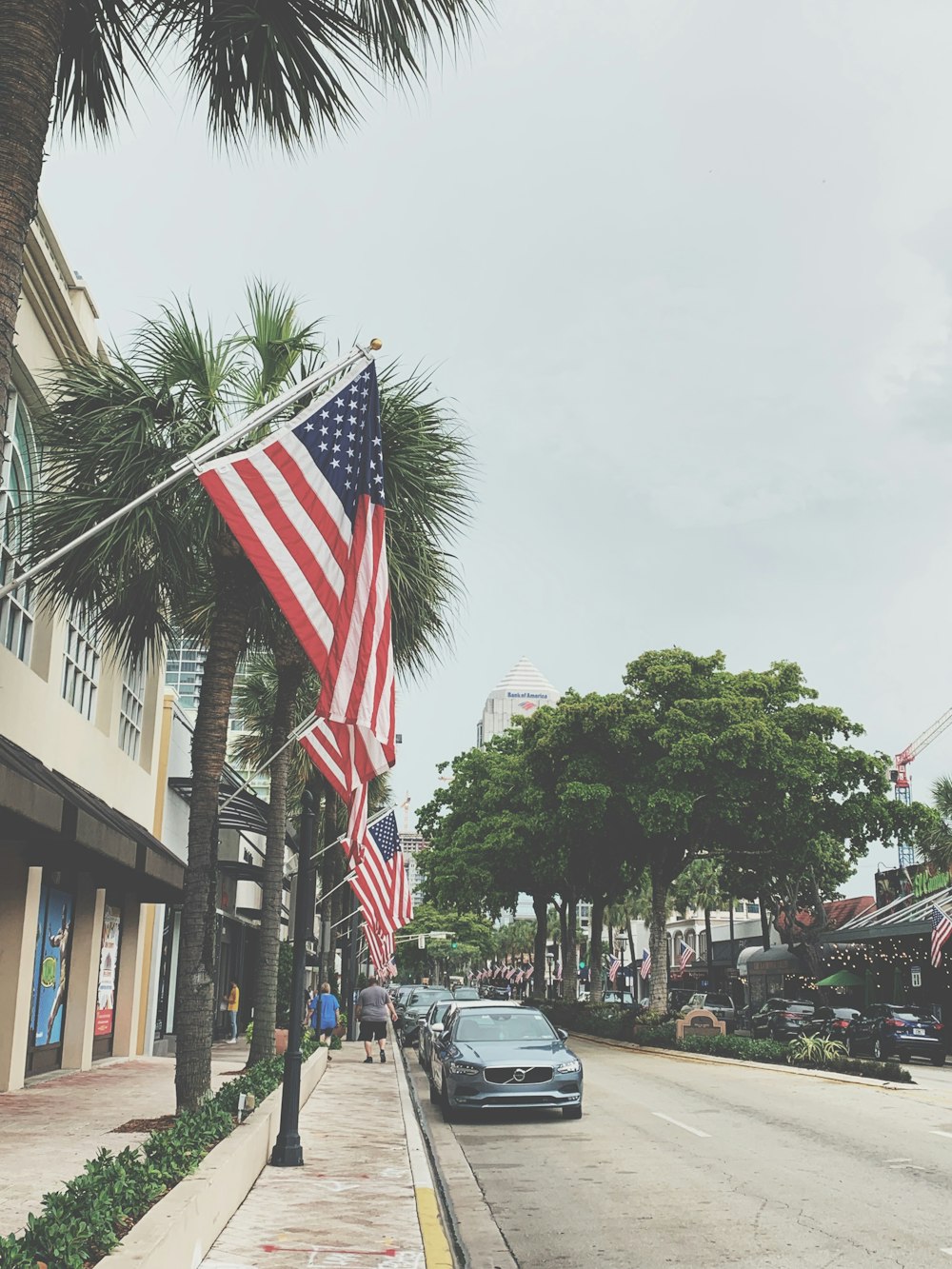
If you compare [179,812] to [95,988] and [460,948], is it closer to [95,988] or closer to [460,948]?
[95,988]

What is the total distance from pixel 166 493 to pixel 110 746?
10.3 meters

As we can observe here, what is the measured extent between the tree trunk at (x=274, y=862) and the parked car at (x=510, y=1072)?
8.21 feet

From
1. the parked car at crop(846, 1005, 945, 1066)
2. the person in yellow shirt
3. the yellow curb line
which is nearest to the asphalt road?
the yellow curb line

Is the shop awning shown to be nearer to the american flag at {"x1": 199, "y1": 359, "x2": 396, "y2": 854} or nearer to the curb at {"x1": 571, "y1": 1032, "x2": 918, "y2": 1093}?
the american flag at {"x1": 199, "y1": 359, "x2": 396, "y2": 854}

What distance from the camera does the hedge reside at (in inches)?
192

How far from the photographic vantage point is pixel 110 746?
2039cm

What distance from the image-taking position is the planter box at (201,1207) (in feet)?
17.8

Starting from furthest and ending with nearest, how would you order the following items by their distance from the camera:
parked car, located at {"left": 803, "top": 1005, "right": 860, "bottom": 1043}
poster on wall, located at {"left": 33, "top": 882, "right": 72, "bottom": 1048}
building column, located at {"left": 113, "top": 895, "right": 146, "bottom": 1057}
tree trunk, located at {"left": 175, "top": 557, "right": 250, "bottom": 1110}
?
parked car, located at {"left": 803, "top": 1005, "right": 860, "bottom": 1043} < building column, located at {"left": 113, "top": 895, "right": 146, "bottom": 1057} < poster on wall, located at {"left": 33, "top": 882, "right": 72, "bottom": 1048} < tree trunk, located at {"left": 175, "top": 557, "right": 250, "bottom": 1110}

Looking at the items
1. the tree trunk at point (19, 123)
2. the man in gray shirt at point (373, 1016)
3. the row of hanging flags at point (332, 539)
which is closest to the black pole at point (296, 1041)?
the row of hanging flags at point (332, 539)

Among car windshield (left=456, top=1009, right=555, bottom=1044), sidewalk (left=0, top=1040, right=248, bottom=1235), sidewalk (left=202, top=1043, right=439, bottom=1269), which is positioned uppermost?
car windshield (left=456, top=1009, right=555, bottom=1044)

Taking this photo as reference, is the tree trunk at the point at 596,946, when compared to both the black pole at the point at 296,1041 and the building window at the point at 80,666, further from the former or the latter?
the black pole at the point at 296,1041

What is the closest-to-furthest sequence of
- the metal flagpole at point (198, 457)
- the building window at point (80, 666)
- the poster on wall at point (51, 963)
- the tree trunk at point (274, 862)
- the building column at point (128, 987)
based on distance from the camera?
the metal flagpole at point (198, 457)
the tree trunk at point (274, 862)
the poster on wall at point (51, 963)
the building window at point (80, 666)
the building column at point (128, 987)

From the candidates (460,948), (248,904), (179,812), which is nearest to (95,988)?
(179,812)

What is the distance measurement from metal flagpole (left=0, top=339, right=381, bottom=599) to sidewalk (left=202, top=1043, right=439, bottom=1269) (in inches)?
163
